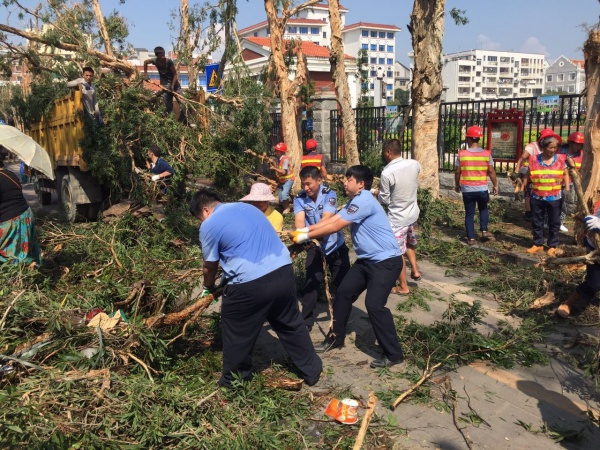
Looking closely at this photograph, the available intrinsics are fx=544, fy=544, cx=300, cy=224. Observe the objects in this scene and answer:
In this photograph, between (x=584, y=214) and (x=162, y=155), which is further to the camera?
(x=162, y=155)

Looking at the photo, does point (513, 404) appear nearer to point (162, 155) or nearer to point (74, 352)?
point (74, 352)

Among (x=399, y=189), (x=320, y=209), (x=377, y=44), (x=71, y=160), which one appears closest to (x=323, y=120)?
(x=71, y=160)

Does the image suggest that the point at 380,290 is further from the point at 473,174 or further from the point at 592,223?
the point at 473,174

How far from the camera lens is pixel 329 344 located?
4.99 meters

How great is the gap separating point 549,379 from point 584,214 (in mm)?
1343

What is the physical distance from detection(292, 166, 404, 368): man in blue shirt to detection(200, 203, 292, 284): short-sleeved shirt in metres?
0.75

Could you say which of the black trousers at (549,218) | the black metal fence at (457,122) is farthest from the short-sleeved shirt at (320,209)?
the black metal fence at (457,122)

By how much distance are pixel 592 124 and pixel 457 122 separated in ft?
16.6

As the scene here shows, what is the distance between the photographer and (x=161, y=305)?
4.73 meters

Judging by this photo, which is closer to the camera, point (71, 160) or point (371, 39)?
point (71, 160)

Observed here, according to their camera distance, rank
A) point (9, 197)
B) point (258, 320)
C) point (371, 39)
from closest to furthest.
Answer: point (258, 320) → point (9, 197) → point (371, 39)

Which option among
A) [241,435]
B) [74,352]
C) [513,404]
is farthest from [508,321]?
[74,352]

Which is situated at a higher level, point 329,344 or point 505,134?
point 505,134

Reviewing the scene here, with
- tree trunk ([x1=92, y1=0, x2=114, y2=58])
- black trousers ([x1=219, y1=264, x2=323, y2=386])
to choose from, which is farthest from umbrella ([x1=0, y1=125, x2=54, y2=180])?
tree trunk ([x1=92, y1=0, x2=114, y2=58])
